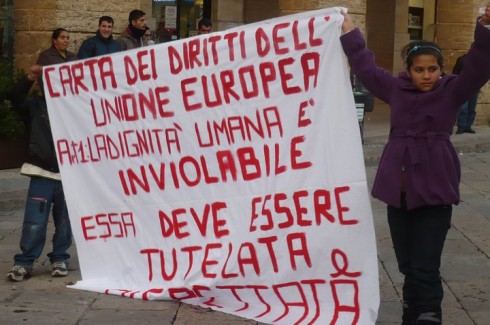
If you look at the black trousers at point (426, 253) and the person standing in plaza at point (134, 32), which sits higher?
the person standing in plaza at point (134, 32)

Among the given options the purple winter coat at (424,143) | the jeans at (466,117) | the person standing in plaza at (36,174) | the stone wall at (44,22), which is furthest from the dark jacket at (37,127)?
the jeans at (466,117)

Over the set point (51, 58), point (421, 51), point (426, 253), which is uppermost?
point (421, 51)

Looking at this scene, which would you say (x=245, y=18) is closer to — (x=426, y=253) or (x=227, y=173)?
(x=227, y=173)

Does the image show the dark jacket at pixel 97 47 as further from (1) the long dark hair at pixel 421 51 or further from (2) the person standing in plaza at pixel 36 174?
(1) the long dark hair at pixel 421 51

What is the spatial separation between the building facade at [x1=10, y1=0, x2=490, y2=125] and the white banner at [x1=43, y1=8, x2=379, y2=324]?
6.71 metres

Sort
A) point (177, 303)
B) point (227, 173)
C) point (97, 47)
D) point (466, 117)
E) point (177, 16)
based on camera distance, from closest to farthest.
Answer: point (227, 173)
point (177, 303)
point (97, 47)
point (466, 117)
point (177, 16)

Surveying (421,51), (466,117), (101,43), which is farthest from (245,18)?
(421,51)

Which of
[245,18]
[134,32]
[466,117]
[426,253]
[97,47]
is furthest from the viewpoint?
[245,18]

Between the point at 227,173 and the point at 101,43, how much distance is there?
5.53 metres

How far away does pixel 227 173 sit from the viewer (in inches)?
Answer: 238

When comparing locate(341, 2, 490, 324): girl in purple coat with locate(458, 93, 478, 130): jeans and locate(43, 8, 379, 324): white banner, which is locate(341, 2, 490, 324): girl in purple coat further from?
locate(458, 93, 478, 130): jeans

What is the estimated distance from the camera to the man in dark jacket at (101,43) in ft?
36.1

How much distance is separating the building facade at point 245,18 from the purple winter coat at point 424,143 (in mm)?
8700

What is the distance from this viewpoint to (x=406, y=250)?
17.7 ft
